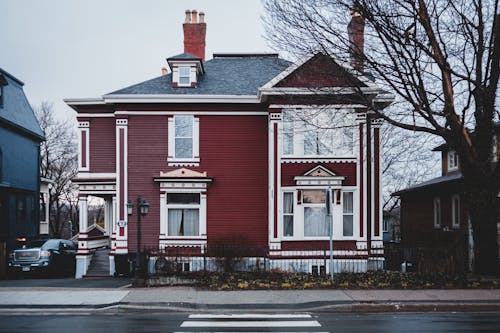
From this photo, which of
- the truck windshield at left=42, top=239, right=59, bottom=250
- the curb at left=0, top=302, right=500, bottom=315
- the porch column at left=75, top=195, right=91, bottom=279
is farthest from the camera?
the truck windshield at left=42, top=239, right=59, bottom=250

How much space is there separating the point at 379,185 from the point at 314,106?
592cm

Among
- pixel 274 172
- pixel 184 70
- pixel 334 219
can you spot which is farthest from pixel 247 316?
pixel 184 70

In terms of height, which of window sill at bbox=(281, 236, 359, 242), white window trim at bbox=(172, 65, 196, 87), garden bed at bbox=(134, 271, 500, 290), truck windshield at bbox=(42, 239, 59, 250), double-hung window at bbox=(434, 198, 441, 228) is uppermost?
white window trim at bbox=(172, 65, 196, 87)

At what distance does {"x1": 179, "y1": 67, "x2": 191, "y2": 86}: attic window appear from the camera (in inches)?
988

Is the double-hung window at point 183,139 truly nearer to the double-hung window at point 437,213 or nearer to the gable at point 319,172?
the gable at point 319,172

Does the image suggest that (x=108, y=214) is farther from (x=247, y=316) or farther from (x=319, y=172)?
(x=247, y=316)

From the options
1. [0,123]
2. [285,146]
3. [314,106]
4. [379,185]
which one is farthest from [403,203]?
[0,123]

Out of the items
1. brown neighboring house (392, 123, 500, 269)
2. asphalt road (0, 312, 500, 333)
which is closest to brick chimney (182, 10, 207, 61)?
brown neighboring house (392, 123, 500, 269)

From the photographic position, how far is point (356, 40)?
19.3 m

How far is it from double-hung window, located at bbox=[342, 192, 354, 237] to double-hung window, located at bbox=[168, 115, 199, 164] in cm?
653

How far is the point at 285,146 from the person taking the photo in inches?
921

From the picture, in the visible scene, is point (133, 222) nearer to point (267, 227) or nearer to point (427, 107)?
point (267, 227)

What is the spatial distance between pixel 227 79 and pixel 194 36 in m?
4.02

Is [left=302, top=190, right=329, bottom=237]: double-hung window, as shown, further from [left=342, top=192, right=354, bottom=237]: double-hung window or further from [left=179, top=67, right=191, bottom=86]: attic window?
[left=179, top=67, right=191, bottom=86]: attic window
